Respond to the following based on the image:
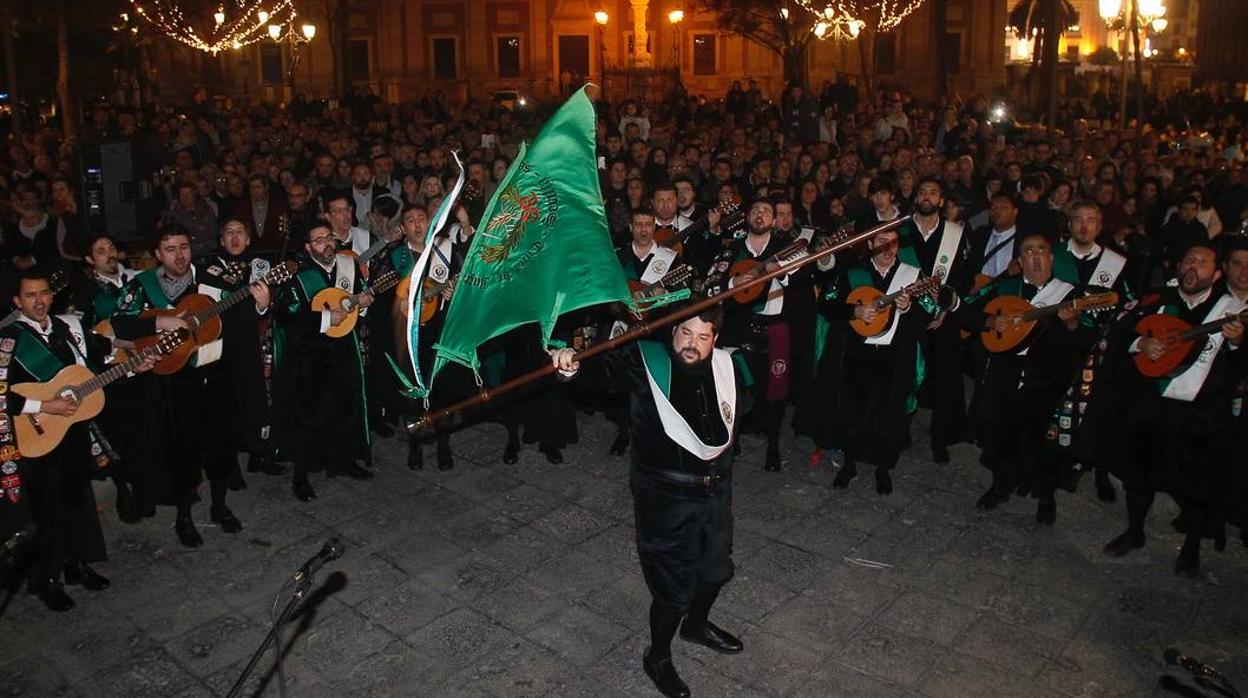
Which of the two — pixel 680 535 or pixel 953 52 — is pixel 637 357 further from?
pixel 953 52

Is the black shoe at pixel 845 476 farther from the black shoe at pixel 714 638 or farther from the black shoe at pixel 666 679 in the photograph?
the black shoe at pixel 666 679

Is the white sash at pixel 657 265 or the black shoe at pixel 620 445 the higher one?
the white sash at pixel 657 265

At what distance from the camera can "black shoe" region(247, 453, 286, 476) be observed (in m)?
9.04

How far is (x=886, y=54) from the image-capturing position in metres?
48.8

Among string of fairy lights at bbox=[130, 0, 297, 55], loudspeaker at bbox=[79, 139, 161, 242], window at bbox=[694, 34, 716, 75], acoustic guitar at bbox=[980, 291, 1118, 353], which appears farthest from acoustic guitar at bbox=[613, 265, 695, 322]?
window at bbox=[694, 34, 716, 75]

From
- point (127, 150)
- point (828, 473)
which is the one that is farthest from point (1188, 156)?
point (127, 150)

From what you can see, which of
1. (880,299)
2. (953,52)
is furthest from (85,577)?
(953,52)

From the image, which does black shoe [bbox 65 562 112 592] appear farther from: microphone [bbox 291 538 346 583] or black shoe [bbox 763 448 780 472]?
black shoe [bbox 763 448 780 472]

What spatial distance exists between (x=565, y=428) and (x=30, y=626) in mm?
4347

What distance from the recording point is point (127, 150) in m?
14.2

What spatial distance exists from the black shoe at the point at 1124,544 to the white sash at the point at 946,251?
8.25 feet

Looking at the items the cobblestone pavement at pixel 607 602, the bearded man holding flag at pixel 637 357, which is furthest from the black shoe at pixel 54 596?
the bearded man holding flag at pixel 637 357

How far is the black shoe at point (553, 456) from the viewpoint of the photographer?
30.2 ft

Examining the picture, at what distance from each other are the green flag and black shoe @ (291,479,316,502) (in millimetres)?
3991
